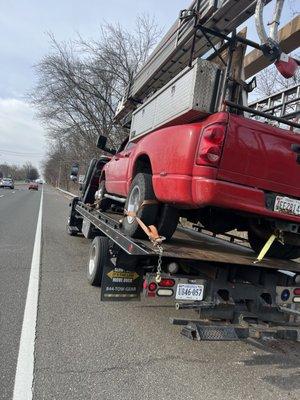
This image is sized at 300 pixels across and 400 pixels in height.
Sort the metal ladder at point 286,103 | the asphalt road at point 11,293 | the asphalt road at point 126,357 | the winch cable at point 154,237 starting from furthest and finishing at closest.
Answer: the metal ladder at point 286,103 < the winch cable at point 154,237 < the asphalt road at point 11,293 < the asphalt road at point 126,357

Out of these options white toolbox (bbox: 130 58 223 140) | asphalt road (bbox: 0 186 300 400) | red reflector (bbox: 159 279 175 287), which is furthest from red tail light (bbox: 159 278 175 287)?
white toolbox (bbox: 130 58 223 140)

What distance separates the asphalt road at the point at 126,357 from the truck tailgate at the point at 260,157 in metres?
1.82

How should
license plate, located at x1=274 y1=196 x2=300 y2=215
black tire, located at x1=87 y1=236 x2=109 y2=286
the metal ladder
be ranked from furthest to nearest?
black tire, located at x1=87 y1=236 x2=109 y2=286 → the metal ladder → license plate, located at x1=274 y1=196 x2=300 y2=215

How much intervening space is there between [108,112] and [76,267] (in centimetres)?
2276

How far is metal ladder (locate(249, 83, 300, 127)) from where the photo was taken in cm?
538

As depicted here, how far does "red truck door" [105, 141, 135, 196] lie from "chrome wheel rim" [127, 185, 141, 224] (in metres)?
1.00

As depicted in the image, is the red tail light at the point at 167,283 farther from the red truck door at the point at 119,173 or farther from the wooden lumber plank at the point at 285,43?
the wooden lumber plank at the point at 285,43

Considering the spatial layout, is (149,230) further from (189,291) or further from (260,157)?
(260,157)

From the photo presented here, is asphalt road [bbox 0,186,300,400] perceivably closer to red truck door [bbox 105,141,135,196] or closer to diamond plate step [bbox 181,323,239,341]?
diamond plate step [bbox 181,323,239,341]

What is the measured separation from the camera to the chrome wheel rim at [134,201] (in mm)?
5805

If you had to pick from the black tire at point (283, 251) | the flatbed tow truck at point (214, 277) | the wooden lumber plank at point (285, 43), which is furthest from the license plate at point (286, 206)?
the wooden lumber plank at point (285, 43)

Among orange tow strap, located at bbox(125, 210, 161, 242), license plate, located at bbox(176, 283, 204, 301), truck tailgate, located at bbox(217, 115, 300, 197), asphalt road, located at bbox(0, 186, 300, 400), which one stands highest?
truck tailgate, located at bbox(217, 115, 300, 197)

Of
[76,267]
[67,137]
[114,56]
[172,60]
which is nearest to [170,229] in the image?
[172,60]

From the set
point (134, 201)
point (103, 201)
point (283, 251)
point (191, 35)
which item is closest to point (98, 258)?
point (134, 201)
